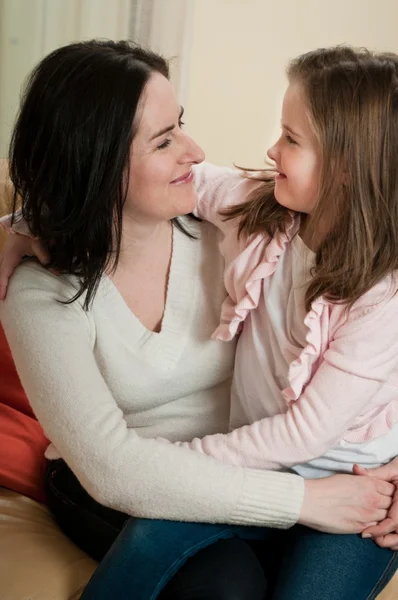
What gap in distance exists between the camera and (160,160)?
1371 mm

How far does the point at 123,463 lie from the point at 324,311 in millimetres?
402

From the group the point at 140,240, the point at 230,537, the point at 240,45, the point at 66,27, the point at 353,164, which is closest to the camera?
the point at 353,164

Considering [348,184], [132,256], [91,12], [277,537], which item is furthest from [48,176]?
[91,12]

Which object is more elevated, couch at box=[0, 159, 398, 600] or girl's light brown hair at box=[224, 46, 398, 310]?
girl's light brown hair at box=[224, 46, 398, 310]

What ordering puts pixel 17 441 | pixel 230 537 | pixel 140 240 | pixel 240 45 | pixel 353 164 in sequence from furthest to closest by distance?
pixel 240 45, pixel 17 441, pixel 140 240, pixel 230 537, pixel 353 164

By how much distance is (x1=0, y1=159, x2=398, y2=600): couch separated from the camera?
1.37 m

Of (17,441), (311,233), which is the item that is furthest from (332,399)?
(17,441)

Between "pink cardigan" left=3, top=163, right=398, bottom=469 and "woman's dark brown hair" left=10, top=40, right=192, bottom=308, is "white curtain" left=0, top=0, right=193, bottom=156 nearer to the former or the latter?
"woman's dark brown hair" left=10, top=40, right=192, bottom=308

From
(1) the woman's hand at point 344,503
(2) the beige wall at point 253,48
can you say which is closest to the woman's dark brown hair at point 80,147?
(1) the woman's hand at point 344,503

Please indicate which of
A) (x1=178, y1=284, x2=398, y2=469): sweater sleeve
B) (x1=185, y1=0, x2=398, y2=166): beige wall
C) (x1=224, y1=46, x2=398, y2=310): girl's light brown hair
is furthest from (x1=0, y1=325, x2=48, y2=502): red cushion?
(x1=185, y1=0, x2=398, y2=166): beige wall

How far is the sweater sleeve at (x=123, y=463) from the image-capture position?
1275 mm

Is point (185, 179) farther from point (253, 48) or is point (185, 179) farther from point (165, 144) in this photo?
point (253, 48)

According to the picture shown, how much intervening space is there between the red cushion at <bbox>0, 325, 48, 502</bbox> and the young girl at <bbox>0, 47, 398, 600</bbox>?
40 centimetres

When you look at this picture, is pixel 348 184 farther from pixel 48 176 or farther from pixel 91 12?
pixel 91 12
